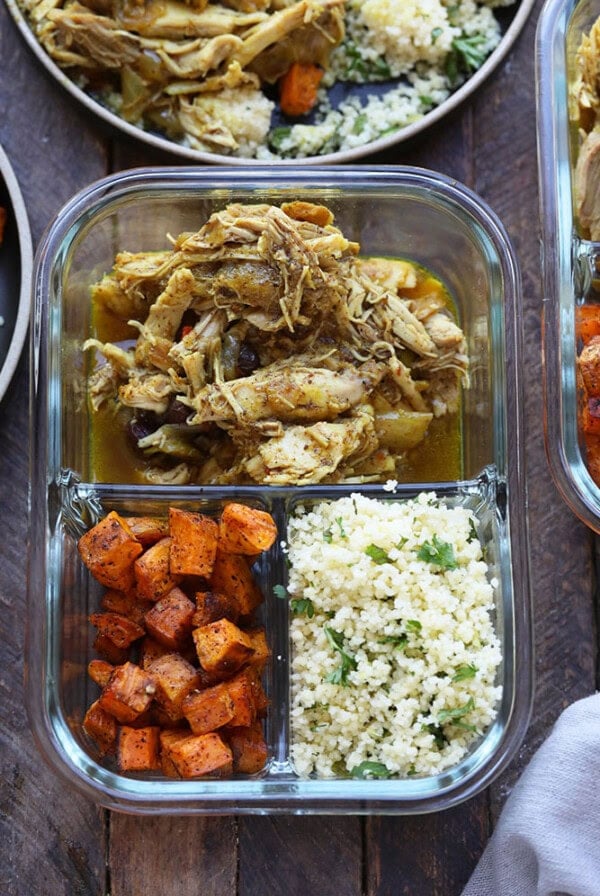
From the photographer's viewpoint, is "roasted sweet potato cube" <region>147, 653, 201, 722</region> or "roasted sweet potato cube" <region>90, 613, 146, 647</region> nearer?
"roasted sweet potato cube" <region>147, 653, 201, 722</region>

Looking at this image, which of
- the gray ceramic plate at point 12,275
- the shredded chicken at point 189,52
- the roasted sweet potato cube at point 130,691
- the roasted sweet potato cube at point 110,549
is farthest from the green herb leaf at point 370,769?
the shredded chicken at point 189,52

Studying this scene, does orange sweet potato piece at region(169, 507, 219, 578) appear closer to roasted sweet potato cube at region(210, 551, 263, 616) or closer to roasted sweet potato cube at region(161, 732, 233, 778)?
roasted sweet potato cube at region(210, 551, 263, 616)

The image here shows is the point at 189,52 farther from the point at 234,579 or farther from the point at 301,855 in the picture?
the point at 301,855

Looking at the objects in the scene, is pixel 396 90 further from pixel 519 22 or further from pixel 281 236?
pixel 281 236

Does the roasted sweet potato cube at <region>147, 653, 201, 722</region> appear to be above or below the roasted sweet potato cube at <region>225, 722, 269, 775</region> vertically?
above

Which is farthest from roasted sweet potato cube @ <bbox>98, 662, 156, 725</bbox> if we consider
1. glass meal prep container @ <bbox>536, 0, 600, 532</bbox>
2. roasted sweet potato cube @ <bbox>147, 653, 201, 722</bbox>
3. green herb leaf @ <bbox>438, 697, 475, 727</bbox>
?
glass meal prep container @ <bbox>536, 0, 600, 532</bbox>

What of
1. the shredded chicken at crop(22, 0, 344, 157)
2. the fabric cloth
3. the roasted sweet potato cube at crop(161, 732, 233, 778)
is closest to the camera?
the roasted sweet potato cube at crop(161, 732, 233, 778)

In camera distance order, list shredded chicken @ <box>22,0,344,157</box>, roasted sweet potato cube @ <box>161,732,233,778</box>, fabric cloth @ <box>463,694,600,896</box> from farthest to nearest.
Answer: shredded chicken @ <box>22,0,344,157</box> < fabric cloth @ <box>463,694,600,896</box> < roasted sweet potato cube @ <box>161,732,233,778</box>
